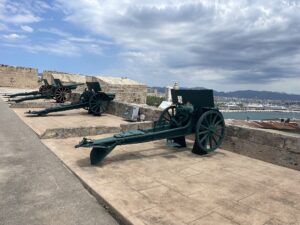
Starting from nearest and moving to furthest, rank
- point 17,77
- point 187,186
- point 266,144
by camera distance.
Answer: point 187,186 → point 266,144 → point 17,77

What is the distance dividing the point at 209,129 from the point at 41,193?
337 cm

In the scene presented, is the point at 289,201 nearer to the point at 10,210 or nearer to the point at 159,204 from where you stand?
the point at 159,204

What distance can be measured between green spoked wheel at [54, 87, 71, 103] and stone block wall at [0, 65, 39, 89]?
52.9 ft

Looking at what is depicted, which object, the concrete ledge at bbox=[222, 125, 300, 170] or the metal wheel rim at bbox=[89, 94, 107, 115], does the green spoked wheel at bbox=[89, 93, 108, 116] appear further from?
the concrete ledge at bbox=[222, 125, 300, 170]

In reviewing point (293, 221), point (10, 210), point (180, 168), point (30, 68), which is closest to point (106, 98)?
point (180, 168)

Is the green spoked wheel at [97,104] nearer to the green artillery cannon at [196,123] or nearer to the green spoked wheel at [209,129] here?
the green artillery cannon at [196,123]

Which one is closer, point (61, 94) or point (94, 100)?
point (94, 100)

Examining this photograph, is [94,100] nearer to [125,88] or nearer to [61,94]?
[61,94]

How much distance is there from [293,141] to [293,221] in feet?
7.57

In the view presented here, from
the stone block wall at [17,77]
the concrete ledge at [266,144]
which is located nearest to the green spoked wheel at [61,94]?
the concrete ledge at [266,144]

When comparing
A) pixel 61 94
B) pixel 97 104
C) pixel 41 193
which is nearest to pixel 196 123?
pixel 41 193

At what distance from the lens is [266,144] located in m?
5.71

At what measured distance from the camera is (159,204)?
3.53 m

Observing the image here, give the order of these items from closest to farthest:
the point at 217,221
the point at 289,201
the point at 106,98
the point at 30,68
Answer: the point at 217,221
the point at 289,201
the point at 106,98
the point at 30,68
